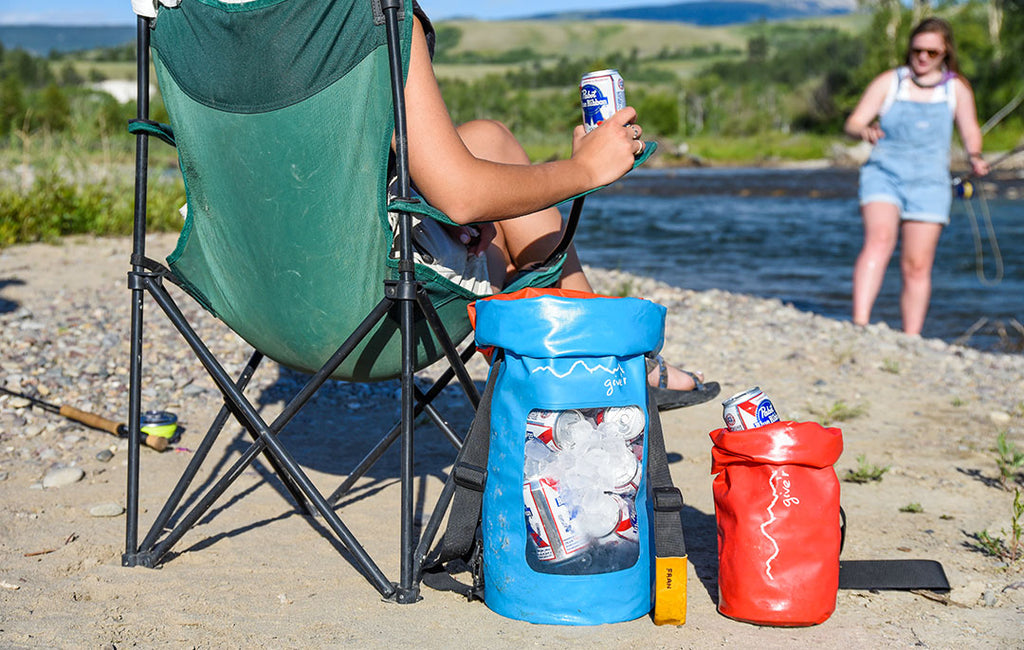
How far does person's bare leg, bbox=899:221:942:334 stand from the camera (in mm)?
6008

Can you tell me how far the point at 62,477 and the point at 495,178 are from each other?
71.3 inches

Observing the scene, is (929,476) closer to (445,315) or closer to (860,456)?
(860,456)

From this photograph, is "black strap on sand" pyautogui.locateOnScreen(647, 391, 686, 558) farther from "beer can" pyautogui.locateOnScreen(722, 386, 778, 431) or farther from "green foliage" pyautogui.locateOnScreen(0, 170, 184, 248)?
"green foliage" pyautogui.locateOnScreen(0, 170, 184, 248)

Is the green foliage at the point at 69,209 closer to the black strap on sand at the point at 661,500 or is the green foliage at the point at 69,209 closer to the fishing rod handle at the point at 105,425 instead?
the fishing rod handle at the point at 105,425

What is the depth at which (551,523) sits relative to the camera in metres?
2.10

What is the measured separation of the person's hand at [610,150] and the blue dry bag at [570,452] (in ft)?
1.00

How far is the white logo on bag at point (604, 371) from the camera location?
2066mm

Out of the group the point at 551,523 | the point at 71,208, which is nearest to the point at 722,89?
the point at 71,208

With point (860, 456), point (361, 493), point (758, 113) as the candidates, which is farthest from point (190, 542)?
point (758, 113)

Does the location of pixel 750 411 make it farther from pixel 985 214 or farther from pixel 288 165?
pixel 985 214

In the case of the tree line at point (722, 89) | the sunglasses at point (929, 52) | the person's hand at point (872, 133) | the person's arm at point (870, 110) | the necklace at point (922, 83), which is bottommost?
the person's hand at point (872, 133)

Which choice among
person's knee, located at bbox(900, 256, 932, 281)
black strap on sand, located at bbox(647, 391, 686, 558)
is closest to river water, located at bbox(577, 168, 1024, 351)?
person's knee, located at bbox(900, 256, 932, 281)

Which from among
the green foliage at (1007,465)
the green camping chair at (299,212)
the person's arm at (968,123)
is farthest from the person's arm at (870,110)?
the green camping chair at (299,212)

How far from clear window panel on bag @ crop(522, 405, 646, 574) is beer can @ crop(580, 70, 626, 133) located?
698 millimetres
